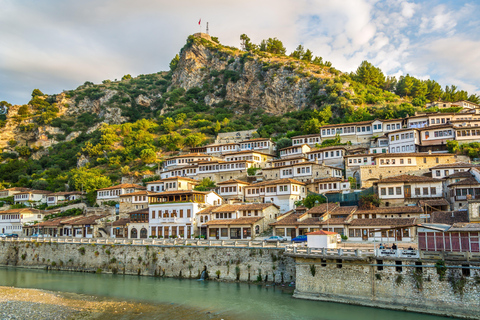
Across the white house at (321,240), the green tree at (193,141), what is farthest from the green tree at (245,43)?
the white house at (321,240)

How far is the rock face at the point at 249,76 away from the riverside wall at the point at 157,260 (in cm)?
7525

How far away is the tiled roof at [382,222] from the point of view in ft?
110

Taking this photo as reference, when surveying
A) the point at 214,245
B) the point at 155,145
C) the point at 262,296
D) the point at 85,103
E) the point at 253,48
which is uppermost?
the point at 253,48

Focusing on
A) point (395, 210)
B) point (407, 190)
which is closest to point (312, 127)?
point (407, 190)

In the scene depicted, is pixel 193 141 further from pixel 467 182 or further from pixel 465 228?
pixel 465 228

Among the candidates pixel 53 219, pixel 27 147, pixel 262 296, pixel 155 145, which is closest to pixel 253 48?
pixel 155 145

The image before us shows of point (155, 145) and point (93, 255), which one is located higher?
point (155, 145)

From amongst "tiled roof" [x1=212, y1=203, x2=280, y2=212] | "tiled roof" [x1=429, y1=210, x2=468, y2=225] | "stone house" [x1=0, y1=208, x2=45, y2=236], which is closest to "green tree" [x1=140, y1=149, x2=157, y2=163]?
"stone house" [x1=0, y1=208, x2=45, y2=236]

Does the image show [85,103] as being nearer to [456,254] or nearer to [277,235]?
[277,235]

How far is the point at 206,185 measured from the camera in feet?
197

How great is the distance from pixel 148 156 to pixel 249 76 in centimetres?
5425

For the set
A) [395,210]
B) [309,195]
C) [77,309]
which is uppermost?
[309,195]

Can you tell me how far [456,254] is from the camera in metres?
21.5

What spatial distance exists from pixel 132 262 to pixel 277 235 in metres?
16.2
